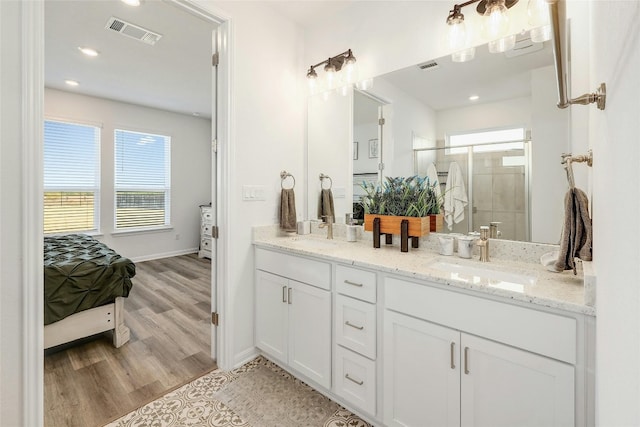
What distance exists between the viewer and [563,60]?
630 mm

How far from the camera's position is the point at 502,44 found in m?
1.59

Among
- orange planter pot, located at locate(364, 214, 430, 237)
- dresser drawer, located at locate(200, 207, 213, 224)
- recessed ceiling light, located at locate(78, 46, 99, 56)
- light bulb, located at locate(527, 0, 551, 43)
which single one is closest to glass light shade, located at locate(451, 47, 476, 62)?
light bulb, located at locate(527, 0, 551, 43)

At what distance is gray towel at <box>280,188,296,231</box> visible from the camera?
7.82 feet

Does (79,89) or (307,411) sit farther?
Result: (79,89)

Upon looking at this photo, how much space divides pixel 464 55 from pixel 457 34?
124mm

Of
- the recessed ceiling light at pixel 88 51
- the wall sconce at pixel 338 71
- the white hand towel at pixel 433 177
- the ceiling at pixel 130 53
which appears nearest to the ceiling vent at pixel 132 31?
the ceiling at pixel 130 53

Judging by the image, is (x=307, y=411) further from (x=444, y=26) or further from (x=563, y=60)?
(x=444, y=26)

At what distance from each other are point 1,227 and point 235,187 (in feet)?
3.83

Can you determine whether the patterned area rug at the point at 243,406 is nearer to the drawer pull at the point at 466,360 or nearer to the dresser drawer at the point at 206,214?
the drawer pull at the point at 466,360

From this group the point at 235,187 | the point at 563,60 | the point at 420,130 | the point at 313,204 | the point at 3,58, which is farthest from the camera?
the point at 313,204

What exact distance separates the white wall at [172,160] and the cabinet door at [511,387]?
5372 mm

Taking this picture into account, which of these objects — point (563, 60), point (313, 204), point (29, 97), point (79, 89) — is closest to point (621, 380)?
point (563, 60)

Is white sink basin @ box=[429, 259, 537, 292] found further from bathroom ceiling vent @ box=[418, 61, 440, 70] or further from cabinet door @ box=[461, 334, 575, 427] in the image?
bathroom ceiling vent @ box=[418, 61, 440, 70]

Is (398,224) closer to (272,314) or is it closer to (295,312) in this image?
(295,312)
